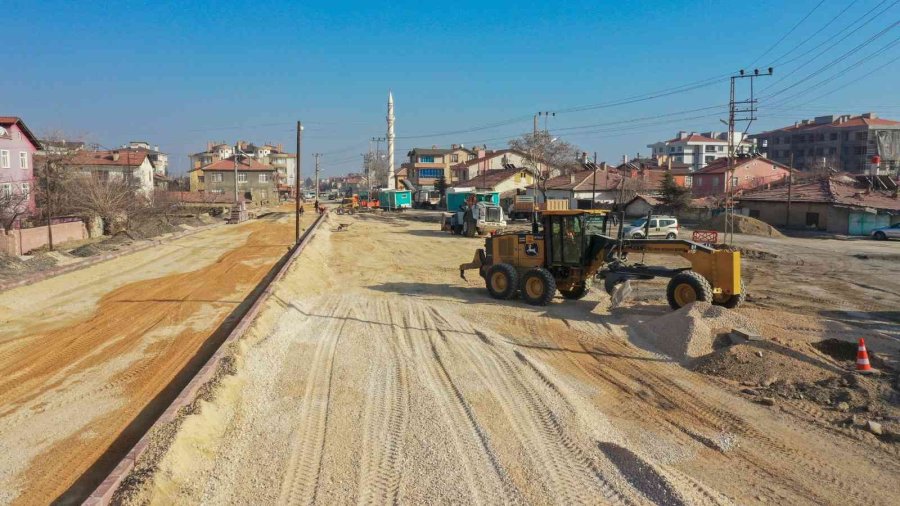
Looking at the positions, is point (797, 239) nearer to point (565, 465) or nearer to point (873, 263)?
point (873, 263)

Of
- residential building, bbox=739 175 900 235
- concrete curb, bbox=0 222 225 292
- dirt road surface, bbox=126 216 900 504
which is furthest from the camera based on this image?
residential building, bbox=739 175 900 235

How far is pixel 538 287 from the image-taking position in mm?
15906

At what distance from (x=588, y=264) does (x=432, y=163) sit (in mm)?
103054

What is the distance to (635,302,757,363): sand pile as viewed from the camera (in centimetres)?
1132

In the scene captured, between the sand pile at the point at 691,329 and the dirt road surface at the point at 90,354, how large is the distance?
8305 millimetres

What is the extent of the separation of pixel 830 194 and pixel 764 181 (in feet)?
77.3

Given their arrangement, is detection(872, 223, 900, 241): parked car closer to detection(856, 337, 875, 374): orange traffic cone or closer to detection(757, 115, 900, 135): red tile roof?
detection(856, 337, 875, 374): orange traffic cone

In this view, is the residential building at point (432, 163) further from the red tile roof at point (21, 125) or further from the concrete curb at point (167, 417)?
the concrete curb at point (167, 417)

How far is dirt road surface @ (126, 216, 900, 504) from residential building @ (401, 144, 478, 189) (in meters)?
97.7

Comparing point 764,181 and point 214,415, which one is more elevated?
point 764,181

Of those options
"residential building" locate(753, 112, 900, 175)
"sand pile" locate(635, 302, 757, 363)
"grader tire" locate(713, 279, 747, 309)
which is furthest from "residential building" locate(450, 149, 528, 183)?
"sand pile" locate(635, 302, 757, 363)

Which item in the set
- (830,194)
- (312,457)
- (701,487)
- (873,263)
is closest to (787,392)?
(701,487)

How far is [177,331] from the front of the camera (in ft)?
43.2

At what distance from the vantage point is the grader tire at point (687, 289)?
44.9 ft
